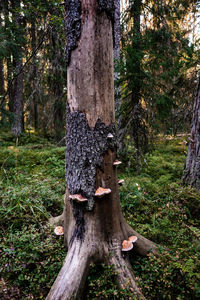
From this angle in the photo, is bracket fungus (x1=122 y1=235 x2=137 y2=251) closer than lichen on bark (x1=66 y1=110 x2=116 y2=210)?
No

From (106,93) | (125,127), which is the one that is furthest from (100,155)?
(125,127)

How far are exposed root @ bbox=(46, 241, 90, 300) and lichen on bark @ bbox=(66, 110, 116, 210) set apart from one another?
23.0 inches

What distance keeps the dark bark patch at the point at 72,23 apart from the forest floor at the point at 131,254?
2.65 metres

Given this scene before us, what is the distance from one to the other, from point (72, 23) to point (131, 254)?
3180 millimetres

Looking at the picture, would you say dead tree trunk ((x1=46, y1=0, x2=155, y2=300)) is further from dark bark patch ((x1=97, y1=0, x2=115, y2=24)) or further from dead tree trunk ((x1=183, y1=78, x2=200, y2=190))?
dead tree trunk ((x1=183, y1=78, x2=200, y2=190))

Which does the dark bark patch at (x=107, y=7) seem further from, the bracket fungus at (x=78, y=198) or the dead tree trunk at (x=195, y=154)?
the dead tree trunk at (x=195, y=154)

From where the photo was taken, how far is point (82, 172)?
2.30 metres

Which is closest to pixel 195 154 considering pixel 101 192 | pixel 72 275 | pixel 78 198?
pixel 101 192

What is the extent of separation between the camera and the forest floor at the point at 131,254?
2.20 meters

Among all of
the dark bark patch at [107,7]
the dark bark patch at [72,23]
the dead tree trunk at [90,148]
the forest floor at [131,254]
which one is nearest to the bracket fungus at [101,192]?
the dead tree trunk at [90,148]

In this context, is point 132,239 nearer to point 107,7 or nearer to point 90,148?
point 90,148

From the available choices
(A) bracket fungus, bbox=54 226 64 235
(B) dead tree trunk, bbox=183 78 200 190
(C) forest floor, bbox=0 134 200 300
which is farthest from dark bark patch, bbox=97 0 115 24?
(C) forest floor, bbox=0 134 200 300

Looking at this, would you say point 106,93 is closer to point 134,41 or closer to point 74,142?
point 74,142

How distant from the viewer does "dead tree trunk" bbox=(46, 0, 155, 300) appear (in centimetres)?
215
